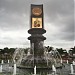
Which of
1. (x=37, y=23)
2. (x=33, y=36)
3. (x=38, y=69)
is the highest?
(x=37, y=23)

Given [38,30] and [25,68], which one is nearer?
[25,68]

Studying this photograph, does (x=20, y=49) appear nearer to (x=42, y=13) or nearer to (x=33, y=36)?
(x=33, y=36)

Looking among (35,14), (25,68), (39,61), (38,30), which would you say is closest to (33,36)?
(38,30)

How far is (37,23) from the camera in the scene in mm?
26875

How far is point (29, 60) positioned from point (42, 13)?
7214 millimetres

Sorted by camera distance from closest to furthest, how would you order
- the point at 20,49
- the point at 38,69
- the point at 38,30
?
the point at 38,69, the point at 38,30, the point at 20,49

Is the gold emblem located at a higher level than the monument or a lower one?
higher

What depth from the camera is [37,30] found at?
26.3 meters

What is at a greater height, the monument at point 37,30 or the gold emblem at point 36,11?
the gold emblem at point 36,11

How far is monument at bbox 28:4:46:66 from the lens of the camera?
26.3 m

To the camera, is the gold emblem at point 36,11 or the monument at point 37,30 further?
the gold emblem at point 36,11

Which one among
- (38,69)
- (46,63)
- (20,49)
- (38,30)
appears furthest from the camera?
(20,49)

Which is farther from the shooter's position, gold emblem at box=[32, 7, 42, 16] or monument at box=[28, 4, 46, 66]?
gold emblem at box=[32, 7, 42, 16]

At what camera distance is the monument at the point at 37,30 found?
2630 centimetres
